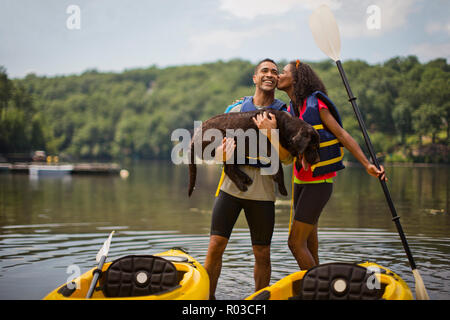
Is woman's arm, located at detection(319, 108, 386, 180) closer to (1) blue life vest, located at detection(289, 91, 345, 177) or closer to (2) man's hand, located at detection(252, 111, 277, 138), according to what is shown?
(1) blue life vest, located at detection(289, 91, 345, 177)

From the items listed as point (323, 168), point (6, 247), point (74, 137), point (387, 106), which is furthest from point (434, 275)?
point (74, 137)

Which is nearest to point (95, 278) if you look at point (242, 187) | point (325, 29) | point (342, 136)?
point (242, 187)

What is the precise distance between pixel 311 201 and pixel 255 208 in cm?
58

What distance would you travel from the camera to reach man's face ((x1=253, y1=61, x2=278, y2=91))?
4.81 meters

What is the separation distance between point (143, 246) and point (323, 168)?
4.97 m

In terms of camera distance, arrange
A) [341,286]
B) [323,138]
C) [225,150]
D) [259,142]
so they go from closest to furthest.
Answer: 1. [341,286]
2. [225,150]
3. [259,142]
4. [323,138]

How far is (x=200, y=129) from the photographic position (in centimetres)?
484

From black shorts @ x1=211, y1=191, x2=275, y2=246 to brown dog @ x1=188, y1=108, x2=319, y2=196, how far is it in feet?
0.60

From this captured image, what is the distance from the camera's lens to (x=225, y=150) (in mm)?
4594

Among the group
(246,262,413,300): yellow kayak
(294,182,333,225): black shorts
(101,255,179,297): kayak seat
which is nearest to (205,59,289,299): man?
(294,182,333,225): black shorts

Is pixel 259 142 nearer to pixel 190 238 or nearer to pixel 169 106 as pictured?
pixel 190 238

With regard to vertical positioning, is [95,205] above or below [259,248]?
below

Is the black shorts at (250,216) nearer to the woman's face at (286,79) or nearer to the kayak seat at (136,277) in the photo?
the kayak seat at (136,277)

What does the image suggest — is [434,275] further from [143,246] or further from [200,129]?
[143,246]
